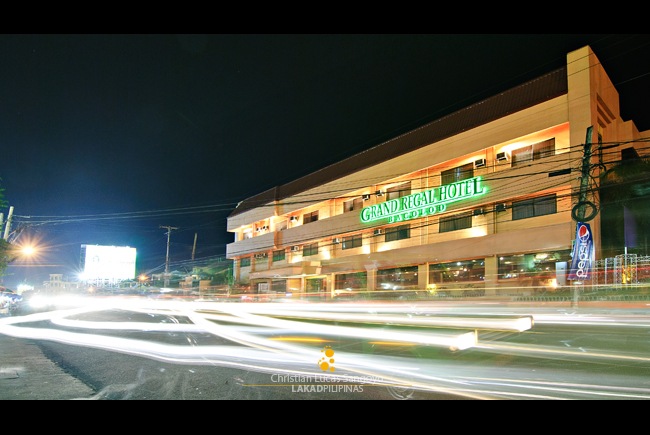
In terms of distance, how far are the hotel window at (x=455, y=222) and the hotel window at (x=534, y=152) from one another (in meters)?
3.87

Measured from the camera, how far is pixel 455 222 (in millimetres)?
26359

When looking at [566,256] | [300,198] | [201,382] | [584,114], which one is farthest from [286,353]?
[300,198]

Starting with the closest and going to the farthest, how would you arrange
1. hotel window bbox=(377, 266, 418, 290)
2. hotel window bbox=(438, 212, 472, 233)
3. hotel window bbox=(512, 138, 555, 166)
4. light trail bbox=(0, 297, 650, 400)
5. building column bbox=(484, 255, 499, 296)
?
light trail bbox=(0, 297, 650, 400), hotel window bbox=(512, 138, 555, 166), building column bbox=(484, 255, 499, 296), hotel window bbox=(438, 212, 472, 233), hotel window bbox=(377, 266, 418, 290)

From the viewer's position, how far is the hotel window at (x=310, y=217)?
40.2 meters

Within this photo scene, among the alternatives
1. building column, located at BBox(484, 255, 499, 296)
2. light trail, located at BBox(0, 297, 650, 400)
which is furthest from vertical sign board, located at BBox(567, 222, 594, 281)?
light trail, located at BBox(0, 297, 650, 400)

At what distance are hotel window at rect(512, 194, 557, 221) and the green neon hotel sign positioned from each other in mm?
1861

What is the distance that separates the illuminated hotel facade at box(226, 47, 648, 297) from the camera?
2088 centimetres

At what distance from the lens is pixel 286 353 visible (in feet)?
32.8

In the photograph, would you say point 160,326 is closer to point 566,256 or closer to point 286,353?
point 286,353

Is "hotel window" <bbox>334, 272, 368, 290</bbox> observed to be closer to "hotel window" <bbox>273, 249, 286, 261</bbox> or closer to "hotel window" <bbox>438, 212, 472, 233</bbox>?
"hotel window" <bbox>438, 212, 472, 233</bbox>

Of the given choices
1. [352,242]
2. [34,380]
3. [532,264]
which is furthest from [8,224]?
[532,264]

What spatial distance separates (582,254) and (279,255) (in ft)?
99.5

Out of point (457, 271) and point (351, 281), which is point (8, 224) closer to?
point (351, 281)

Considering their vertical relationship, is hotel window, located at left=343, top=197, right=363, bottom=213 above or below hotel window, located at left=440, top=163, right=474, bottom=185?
below
